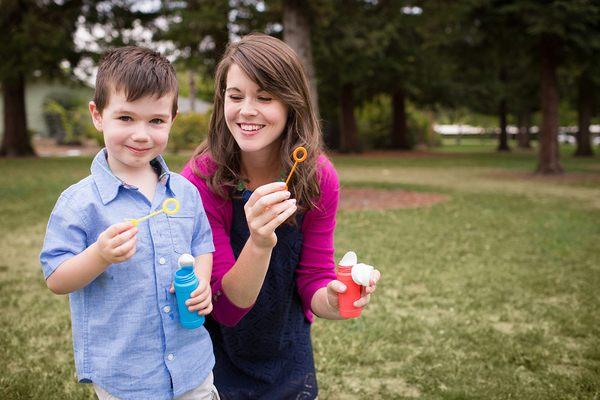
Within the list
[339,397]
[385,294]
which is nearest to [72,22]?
[385,294]

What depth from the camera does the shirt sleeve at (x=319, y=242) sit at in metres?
2.26

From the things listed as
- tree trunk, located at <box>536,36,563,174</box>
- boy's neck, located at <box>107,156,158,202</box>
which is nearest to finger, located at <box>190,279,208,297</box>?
boy's neck, located at <box>107,156,158,202</box>

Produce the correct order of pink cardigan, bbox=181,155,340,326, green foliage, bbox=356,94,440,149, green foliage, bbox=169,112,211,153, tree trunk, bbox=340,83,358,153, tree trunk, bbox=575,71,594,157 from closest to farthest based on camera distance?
pink cardigan, bbox=181,155,340,326 → tree trunk, bbox=575,71,594,157 → tree trunk, bbox=340,83,358,153 → green foliage, bbox=169,112,211,153 → green foliage, bbox=356,94,440,149

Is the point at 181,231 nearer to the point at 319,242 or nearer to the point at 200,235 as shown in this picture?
the point at 200,235

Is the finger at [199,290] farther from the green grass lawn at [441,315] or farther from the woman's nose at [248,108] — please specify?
the green grass lawn at [441,315]

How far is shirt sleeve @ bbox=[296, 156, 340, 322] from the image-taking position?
7.40 feet

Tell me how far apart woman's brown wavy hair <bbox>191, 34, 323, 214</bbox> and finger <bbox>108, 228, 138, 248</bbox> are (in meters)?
0.66

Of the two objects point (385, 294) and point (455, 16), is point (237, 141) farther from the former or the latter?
point (455, 16)

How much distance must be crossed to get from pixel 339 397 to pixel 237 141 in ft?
5.67

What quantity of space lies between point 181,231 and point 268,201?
336 mm

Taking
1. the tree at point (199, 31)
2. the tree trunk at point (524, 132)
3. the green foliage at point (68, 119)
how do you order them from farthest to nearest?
the green foliage at point (68, 119) → the tree trunk at point (524, 132) → the tree at point (199, 31)

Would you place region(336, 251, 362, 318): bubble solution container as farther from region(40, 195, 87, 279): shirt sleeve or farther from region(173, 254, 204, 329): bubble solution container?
region(40, 195, 87, 279): shirt sleeve

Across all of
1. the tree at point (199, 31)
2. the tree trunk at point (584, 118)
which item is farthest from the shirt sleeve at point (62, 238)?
the tree trunk at point (584, 118)

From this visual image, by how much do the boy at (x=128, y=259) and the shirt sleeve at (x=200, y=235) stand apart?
0.22ft
